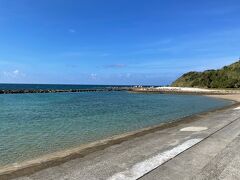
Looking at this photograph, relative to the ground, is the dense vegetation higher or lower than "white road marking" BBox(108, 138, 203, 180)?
higher

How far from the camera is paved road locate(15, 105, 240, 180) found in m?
8.23

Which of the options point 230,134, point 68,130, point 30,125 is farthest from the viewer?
point 30,125

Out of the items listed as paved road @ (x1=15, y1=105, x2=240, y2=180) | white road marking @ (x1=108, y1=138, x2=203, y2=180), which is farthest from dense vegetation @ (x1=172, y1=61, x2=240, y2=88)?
white road marking @ (x1=108, y1=138, x2=203, y2=180)

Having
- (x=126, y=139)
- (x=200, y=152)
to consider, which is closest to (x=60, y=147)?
(x=126, y=139)

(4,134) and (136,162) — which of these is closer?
(136,162)

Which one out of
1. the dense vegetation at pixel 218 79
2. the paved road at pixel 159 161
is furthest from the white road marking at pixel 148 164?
the dense vegetation at pixel 218 79

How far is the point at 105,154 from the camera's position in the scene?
426 inches

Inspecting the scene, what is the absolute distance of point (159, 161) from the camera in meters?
9.68

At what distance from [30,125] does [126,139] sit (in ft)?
32.5

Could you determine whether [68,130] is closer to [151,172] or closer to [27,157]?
[27,157]

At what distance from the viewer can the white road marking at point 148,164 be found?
8.12m

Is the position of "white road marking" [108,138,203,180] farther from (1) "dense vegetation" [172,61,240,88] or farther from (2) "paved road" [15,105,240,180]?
(1) "dense vegetation" [172,61,240,88]

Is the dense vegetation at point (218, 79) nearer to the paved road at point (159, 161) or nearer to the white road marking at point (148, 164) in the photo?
the paved road at point (159, 161)

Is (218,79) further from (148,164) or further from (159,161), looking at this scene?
(148,164)
